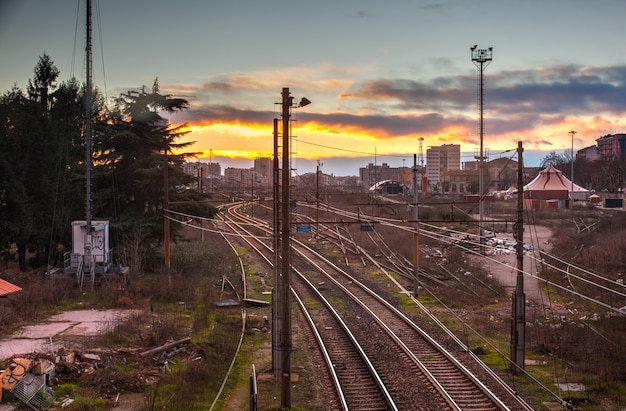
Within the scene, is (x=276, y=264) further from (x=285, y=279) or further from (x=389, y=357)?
(x=389, y=357)

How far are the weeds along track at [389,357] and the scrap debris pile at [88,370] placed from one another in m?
4.46

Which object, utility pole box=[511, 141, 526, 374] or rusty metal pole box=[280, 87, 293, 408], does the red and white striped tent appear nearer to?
utility pole box=[511, 141, 526, 374]

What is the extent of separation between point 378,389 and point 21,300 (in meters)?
15.2

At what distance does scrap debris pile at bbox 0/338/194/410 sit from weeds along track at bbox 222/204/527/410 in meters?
4.46

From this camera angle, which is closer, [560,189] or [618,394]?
[618,394]

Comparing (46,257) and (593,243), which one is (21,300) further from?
(593,243)

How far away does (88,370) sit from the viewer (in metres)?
14.2

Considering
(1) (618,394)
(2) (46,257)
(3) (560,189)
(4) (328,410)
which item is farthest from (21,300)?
(3) (560,189)

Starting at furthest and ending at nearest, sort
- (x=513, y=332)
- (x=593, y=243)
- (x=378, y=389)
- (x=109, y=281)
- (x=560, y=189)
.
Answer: (x=560, y=189)
(x=593, y=243)
(x=109, y=281)
(x=513, y=332)
(x=378, y=389)

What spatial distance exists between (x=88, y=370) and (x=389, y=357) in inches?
305

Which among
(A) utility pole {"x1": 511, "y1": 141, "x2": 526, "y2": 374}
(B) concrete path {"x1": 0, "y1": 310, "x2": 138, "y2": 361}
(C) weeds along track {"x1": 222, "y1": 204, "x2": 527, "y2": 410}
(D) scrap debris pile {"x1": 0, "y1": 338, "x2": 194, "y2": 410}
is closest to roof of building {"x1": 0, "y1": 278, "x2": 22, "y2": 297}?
(D) scrap debris pile {"x1": 0, "y1": 338, "x2": 194, "y2": 410}

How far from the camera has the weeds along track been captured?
12.4m

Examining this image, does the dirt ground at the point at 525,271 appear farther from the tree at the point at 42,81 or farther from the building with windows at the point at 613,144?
the building with windows at the point at 613,144

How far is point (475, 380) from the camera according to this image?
1316 centimetres
